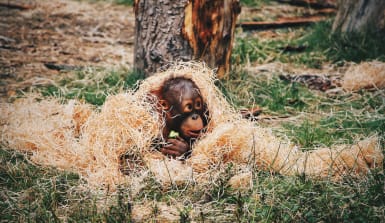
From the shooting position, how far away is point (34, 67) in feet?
18.9

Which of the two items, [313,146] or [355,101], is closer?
[313,146]

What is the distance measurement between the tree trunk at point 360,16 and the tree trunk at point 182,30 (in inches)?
79.8

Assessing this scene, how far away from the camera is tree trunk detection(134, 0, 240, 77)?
459 centimetres

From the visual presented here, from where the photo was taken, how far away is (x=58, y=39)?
672 centimetres

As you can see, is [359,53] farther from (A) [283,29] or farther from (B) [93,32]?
(B) [93,32]

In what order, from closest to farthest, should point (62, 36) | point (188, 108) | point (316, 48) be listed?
point (188, 108) < point (316, 48) < point (62, 36)

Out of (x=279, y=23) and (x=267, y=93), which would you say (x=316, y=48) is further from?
(x=267, y=93)

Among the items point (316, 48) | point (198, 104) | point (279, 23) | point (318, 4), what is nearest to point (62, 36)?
point (279, 23)

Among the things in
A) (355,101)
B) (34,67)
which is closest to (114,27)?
(34,67)

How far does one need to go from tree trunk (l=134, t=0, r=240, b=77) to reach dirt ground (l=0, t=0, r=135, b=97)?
42.9 inches

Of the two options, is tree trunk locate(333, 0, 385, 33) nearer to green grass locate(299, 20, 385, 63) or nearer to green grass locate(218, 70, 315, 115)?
green grass locate(299, 20, 385, 63)

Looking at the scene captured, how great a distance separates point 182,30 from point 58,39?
2.72 meters

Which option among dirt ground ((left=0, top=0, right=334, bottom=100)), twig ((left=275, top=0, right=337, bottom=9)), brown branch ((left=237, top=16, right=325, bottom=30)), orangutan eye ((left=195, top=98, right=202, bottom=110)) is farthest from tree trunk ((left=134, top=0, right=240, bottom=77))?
twig ((left=275, top=0, right=337, bottom=9))

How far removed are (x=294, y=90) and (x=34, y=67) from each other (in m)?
2.93
